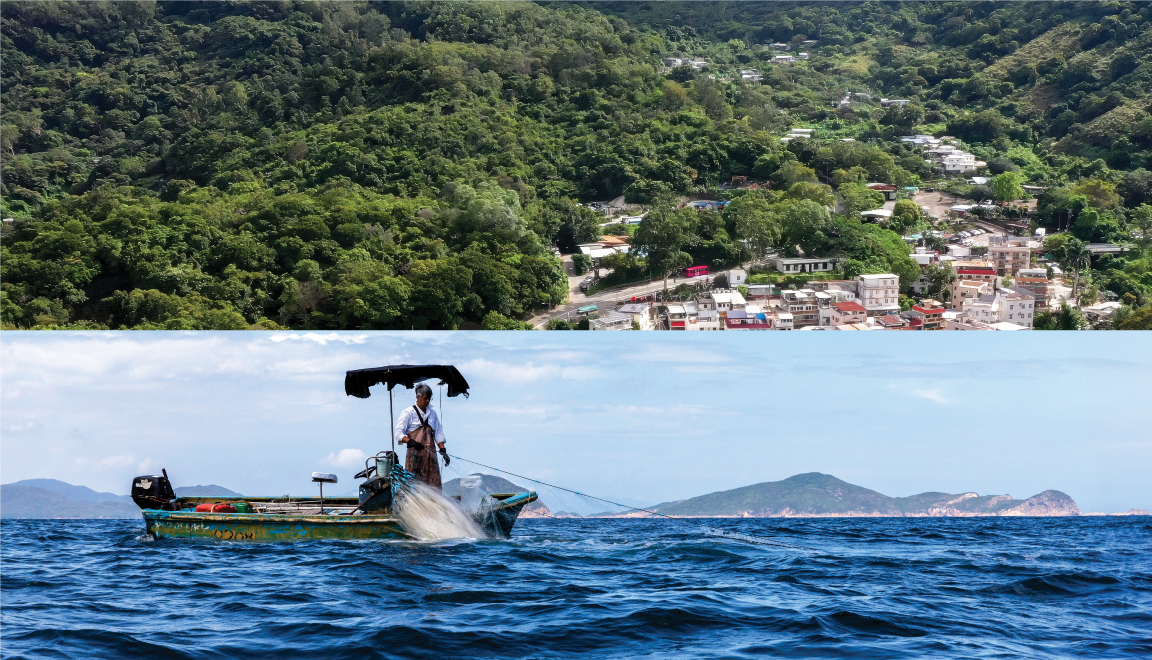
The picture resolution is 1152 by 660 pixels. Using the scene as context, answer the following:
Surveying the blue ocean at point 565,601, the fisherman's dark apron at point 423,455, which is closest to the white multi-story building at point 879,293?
the blue ocean at point 565,601

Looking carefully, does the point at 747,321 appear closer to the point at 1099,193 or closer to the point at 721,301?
the point at 721,301

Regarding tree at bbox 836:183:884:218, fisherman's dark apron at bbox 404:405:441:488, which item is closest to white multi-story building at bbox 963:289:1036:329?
tree at bbox 836:183:884:218

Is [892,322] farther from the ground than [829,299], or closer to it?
closer to it

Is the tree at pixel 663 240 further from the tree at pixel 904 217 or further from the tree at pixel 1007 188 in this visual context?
the tree at pixel 1007 188

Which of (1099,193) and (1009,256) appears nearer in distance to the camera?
(1009,256)

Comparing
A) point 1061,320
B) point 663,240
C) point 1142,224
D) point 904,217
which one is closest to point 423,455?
point 663,240

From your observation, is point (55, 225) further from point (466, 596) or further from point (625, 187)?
point (466, 596)
